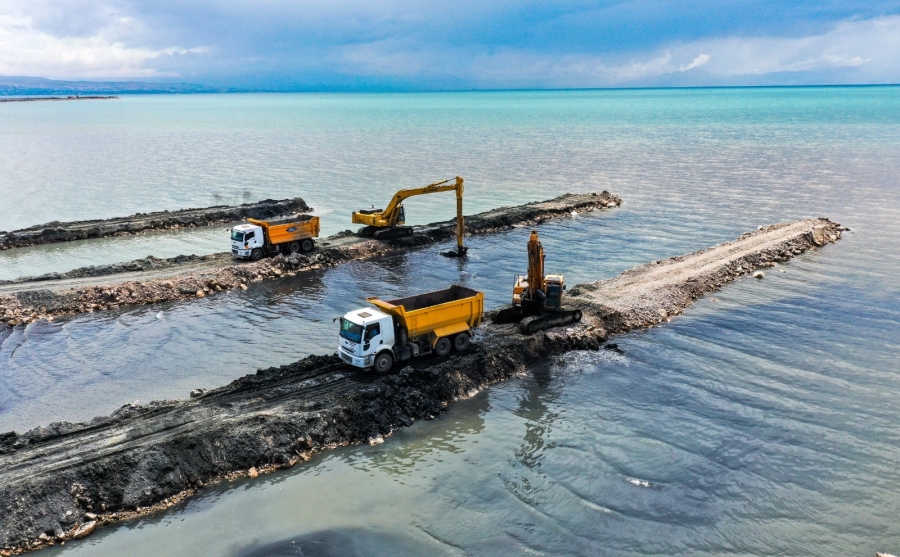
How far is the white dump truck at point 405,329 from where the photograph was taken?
21.0 meters

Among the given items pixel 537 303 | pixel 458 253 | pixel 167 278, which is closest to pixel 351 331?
pixel 537 303

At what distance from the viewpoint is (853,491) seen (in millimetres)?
16500

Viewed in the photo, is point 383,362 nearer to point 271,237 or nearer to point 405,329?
point 405,329

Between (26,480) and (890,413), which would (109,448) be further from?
(890,413)

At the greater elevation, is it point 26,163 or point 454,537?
point 26,163

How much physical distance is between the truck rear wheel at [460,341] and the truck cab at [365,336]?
2.58 metres

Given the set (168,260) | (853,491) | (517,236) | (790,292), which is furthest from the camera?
(517,236)

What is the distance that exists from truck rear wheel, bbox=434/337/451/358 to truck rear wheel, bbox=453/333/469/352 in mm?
301

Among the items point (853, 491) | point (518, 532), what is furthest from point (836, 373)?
point (518, 532)

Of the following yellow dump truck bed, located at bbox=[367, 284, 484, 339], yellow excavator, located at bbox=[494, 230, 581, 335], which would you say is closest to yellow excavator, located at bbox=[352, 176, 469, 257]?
yellow excavator, located at bbox=[494, 230, 581, 335]

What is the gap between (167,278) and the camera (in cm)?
3262

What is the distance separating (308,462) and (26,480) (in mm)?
6861

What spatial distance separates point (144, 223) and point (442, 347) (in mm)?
32943

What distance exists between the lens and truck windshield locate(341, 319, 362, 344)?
20859 mm
